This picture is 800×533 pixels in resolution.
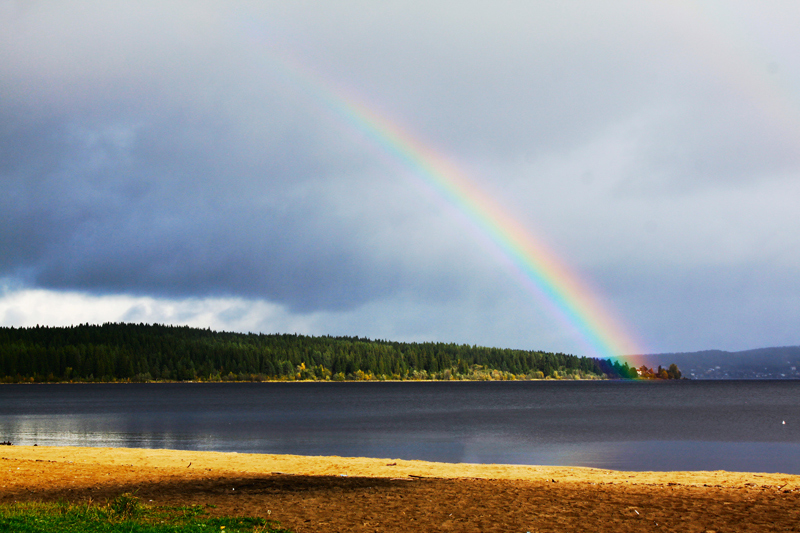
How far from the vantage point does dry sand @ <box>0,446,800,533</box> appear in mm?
17688

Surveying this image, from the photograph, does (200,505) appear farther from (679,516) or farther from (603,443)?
(603,443)

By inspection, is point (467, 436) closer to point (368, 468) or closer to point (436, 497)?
point (368, 468)

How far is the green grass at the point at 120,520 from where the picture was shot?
1544 cm

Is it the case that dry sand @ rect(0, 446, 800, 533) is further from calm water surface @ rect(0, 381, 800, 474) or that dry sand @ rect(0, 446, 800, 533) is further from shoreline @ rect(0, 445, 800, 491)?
calm water surface @ rect(0, 381, 800, 474)

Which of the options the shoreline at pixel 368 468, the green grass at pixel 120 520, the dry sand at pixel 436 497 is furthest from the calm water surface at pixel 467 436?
the green grass at pixel 120 520

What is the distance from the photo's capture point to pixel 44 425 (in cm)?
7781

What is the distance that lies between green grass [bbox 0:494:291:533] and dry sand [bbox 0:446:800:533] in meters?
1.12

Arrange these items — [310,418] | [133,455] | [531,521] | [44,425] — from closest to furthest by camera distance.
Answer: [531,521], [133,455], [44,425], [310,418]

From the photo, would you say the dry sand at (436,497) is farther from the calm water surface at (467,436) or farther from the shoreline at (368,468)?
the calm water surface at (467,436)

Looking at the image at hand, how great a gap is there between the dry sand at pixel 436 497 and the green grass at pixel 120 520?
1.12 meters

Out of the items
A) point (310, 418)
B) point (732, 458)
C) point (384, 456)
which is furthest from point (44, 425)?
point (732, 458)

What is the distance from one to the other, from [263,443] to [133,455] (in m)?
17.4

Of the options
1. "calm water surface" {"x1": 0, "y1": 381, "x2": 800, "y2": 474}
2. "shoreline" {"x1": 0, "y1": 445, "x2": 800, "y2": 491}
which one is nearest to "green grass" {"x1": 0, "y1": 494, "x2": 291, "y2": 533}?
"shoreline" {"x1": 0, "y1": 445, "x2": 800, "y2": 491}

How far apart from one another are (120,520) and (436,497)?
10.0 meters
